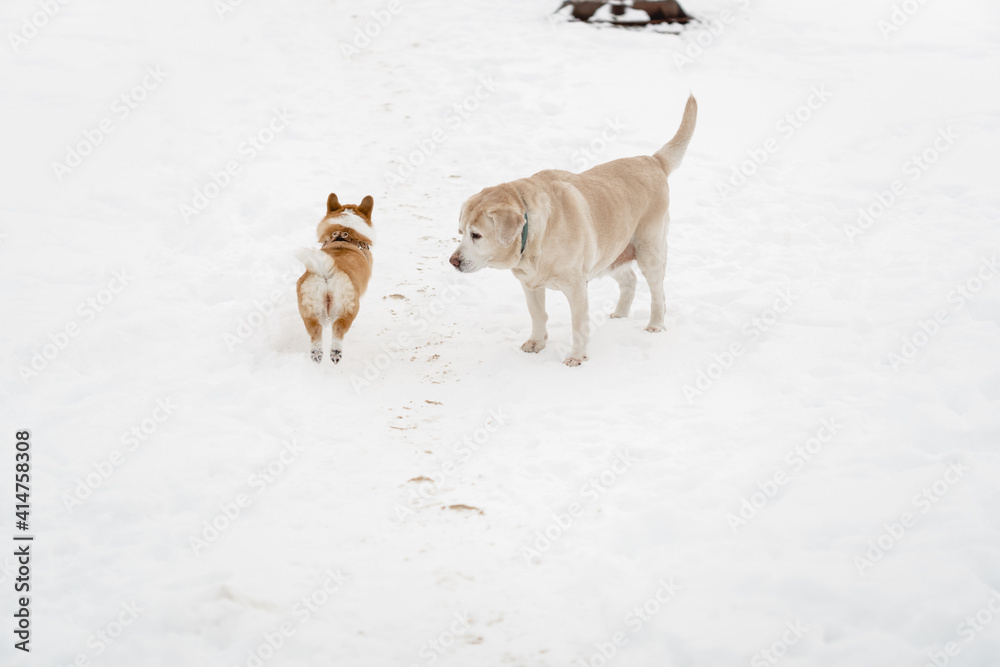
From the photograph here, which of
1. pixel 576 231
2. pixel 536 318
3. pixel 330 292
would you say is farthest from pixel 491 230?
pixel 330 292

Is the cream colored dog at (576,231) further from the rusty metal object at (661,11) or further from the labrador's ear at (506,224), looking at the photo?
the rusty metal object at (661,11)

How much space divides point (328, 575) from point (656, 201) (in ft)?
12.3

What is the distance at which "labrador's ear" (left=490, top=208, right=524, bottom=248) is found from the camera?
4707 mm

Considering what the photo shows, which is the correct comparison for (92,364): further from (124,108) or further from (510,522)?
(124,108)

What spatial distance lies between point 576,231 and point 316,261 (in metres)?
1.81

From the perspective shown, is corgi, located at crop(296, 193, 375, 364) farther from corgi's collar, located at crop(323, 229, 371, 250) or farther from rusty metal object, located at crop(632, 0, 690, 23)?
rusty metal object, located at crop(632, 0, 690, 23)

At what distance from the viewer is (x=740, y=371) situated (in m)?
5.09

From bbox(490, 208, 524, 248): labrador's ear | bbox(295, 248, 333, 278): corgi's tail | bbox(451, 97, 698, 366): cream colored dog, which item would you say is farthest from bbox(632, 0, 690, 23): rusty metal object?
bbox(295, 248, 333, 278): corgi's tail

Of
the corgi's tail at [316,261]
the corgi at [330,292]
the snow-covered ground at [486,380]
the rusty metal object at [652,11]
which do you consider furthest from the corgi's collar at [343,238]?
the rusty metal object at [652,11]

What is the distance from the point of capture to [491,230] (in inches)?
187

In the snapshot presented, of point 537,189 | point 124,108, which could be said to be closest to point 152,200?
point 124,108

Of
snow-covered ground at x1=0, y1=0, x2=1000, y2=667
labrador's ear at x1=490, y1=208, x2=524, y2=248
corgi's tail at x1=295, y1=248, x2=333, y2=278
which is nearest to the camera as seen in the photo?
snow-covered ground at x1=0, y1=0, x2=1000, y2=667

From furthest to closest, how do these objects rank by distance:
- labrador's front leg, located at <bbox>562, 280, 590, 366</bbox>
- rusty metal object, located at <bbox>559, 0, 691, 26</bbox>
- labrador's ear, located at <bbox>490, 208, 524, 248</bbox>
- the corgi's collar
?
rusty metal object, located at <bbox>559, 0, 691, 26</bbox>
the corgi's collar
labrador's front leg, located at <bbox>562, 280, 590, 366</bbox>
labrador's ear, located at <bbox>490, 208, 524, 248</bbox>

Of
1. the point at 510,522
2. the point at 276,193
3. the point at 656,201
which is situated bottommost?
the point at 510,522
